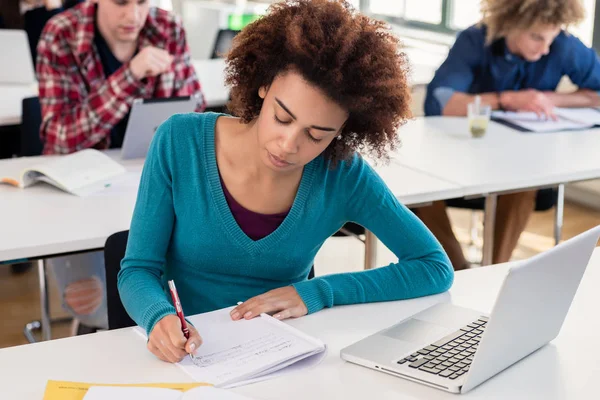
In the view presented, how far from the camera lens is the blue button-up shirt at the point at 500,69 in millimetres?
3137

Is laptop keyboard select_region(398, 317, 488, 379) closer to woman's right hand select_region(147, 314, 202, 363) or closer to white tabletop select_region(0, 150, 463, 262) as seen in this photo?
woman's right hand select_region(147, 314, 202, 363)

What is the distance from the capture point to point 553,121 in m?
3.04

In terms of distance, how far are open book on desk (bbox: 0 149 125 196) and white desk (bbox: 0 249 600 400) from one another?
912 mm

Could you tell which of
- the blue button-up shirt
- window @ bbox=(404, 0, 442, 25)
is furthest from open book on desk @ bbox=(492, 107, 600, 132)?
window @ bbox=(404, 0, 442, 25)

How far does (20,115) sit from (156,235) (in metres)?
1.69

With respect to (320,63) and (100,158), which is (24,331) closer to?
(100,158)

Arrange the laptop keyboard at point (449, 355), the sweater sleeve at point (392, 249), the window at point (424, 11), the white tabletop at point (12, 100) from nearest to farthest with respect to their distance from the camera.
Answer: the laptop keyboard at point (449, 355) → the sweater sleeve at point (392, 249) → the white tabletop at point (12, 100) → the window at point (424, 11)

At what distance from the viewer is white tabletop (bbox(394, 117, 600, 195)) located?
240cm

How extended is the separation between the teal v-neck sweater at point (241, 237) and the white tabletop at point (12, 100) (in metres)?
1.60

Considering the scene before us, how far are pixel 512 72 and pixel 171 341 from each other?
2.25m

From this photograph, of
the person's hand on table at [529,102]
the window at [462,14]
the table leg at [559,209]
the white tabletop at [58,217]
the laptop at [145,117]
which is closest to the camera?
the white tabletop at [58,217]

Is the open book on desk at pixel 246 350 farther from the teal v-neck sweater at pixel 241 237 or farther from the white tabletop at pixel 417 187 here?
the white tabletop at pixel 417 187

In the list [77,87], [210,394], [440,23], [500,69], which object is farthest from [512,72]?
[210,394]

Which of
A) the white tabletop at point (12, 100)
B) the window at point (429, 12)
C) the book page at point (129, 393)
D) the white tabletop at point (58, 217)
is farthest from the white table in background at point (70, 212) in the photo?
the window at point (429, 12)
